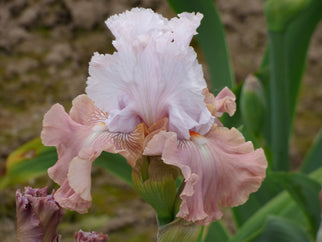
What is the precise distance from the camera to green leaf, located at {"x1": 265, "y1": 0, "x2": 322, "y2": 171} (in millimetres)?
894

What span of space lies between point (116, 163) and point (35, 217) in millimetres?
366

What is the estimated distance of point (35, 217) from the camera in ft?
1.34

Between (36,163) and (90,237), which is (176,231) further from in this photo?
(36,163)

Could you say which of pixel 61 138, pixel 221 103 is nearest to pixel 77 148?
pixel 61 138

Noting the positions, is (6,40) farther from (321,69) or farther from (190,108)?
(190,108)

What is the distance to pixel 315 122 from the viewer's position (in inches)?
67.4

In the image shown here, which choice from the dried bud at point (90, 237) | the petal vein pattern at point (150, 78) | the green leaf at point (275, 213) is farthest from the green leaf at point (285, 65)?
the dried bud at point (90, 237)

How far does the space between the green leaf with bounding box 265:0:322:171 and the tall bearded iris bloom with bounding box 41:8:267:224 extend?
0.48 metres

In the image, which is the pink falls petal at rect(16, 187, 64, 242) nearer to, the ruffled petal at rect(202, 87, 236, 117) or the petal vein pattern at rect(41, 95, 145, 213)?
the petal vein pattern at rect(41, 95, 145, 213)

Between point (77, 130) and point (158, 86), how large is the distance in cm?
8

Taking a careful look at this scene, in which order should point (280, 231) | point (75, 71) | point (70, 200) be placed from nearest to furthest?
point (70, 200), point (280, 231), point (75, 71)

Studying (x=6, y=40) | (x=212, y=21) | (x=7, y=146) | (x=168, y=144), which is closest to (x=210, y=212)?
(x=168, y=144)

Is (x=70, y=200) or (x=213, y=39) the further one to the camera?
(x=213, y=39)

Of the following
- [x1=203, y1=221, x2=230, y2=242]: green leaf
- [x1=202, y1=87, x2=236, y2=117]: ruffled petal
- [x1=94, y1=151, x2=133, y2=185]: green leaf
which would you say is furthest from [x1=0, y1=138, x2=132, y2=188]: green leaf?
[x1=202, y1=87, x2=236, y2=117]: ruffled petal
